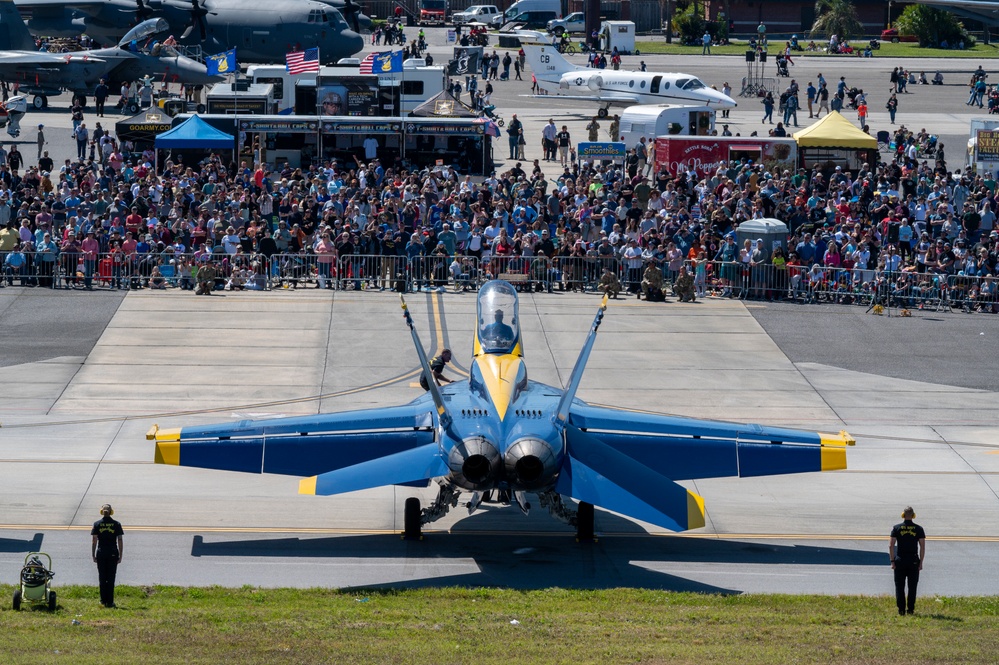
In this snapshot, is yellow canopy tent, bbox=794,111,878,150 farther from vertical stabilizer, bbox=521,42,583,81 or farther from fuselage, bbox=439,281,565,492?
fuselage, bbox=439,281,565,492

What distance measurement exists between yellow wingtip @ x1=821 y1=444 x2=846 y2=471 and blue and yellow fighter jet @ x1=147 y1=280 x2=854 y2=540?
0.5 inches

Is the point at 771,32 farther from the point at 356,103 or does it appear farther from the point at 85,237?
the point at 85,237

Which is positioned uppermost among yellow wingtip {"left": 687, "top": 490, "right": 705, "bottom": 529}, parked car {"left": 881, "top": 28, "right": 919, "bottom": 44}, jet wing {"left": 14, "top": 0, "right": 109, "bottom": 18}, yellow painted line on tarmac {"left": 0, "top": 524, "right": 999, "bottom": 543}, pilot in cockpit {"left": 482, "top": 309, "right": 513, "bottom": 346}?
jet wing {"left": 14, "top": 0, "right": 109, "bottom": 18}

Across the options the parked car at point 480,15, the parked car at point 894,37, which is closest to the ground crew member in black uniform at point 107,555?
the parked car at point 480,15

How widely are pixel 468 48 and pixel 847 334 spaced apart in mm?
44328

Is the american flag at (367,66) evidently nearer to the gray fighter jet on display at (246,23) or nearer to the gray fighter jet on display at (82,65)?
the gray fighter jet on display at (82,65)

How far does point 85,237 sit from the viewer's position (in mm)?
31344

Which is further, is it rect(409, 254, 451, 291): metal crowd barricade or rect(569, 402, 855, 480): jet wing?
rect(409, 254, 451, 291): metal crowd barricade

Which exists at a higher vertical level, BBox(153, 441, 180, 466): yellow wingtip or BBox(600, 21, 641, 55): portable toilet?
BBox(600, 21, 641, 55): portable toilet

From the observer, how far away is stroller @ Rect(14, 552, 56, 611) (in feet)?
46.0

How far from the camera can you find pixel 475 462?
15703mm

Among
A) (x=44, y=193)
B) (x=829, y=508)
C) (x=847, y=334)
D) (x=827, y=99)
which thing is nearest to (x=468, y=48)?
(x=827, y=99)

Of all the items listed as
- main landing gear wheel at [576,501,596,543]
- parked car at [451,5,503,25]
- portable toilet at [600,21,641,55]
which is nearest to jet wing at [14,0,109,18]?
portable toilet at [600,21,641,55]

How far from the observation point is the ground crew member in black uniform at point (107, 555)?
14.5 meters
